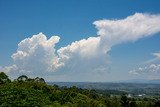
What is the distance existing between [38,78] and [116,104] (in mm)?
33545

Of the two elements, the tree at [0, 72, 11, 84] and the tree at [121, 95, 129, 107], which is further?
the tree at [121, 95, 129, 107]

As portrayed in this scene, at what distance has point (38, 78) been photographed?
123m

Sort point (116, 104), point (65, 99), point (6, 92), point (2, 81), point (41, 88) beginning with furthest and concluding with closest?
point (116, 104) < point (2, 81) < point (41, 88) < point (65, 99) < point (6, 92)

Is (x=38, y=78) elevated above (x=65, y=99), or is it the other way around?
(x=38, y=78)

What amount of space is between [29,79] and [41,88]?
24.2 m

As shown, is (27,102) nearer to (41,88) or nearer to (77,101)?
(77,101)

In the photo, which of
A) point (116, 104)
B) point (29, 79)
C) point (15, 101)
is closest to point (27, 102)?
point (15, 101)

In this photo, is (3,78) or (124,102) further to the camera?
(124,102)

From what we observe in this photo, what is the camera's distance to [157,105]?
14212 cm

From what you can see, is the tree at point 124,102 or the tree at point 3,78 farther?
the tree at point 124,102

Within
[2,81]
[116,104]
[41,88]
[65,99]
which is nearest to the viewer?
[65,99]

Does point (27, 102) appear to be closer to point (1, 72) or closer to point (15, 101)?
point (15, 101)

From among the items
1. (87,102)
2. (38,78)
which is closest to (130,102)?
(38,78)

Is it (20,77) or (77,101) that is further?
(20,77)
